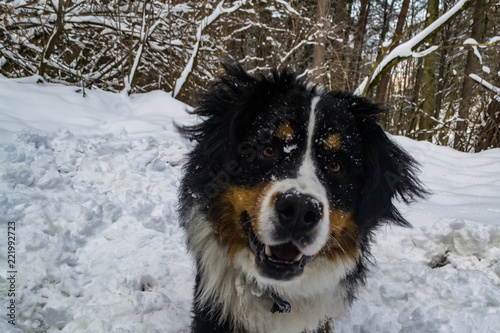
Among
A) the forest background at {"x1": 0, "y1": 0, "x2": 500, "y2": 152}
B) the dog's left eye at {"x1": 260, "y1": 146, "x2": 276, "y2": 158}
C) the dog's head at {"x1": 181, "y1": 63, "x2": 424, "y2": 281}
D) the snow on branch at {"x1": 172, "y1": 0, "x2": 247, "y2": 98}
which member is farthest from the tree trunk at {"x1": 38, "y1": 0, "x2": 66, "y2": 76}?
the dog's left eye at {"x1": 260, "y1": 146, "x2": 276, "y2": 158}

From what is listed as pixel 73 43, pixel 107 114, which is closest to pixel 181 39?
pixel 73 43

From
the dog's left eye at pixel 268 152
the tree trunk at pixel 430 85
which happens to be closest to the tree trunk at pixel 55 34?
the dog's left eye at pixel 268 152

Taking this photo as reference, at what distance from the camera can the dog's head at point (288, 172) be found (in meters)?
1.92

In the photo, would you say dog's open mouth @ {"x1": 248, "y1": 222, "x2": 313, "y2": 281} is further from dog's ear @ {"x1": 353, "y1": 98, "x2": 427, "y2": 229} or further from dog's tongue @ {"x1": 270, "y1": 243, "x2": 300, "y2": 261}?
dog's ear @ {"x1": 353, "y1": 98, "x2": 427, "y2": 229}

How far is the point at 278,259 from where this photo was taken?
205cm

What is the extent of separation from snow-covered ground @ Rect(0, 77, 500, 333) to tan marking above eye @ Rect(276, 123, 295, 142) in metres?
1.55

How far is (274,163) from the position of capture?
2135 mm

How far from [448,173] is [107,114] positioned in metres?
5.50

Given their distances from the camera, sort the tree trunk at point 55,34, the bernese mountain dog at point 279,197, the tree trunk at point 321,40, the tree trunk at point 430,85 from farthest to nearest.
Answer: the tree trunk at point 430,85
the tree trunk at point 321,40
the tree trunk at point 55,34
the bernese mountain dog at point 279,197

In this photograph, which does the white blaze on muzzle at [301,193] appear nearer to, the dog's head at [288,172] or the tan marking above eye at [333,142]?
the dog's head at [288,172]

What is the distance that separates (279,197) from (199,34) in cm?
607

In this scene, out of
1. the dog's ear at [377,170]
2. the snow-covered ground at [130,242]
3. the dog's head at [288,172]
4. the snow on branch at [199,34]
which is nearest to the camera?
the dog's head at [288,172]

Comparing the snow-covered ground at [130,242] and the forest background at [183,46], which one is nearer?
the snow-covered ground at [130,242]

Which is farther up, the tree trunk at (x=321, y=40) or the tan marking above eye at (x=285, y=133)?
the tree trunk at (x=321, y=40)
